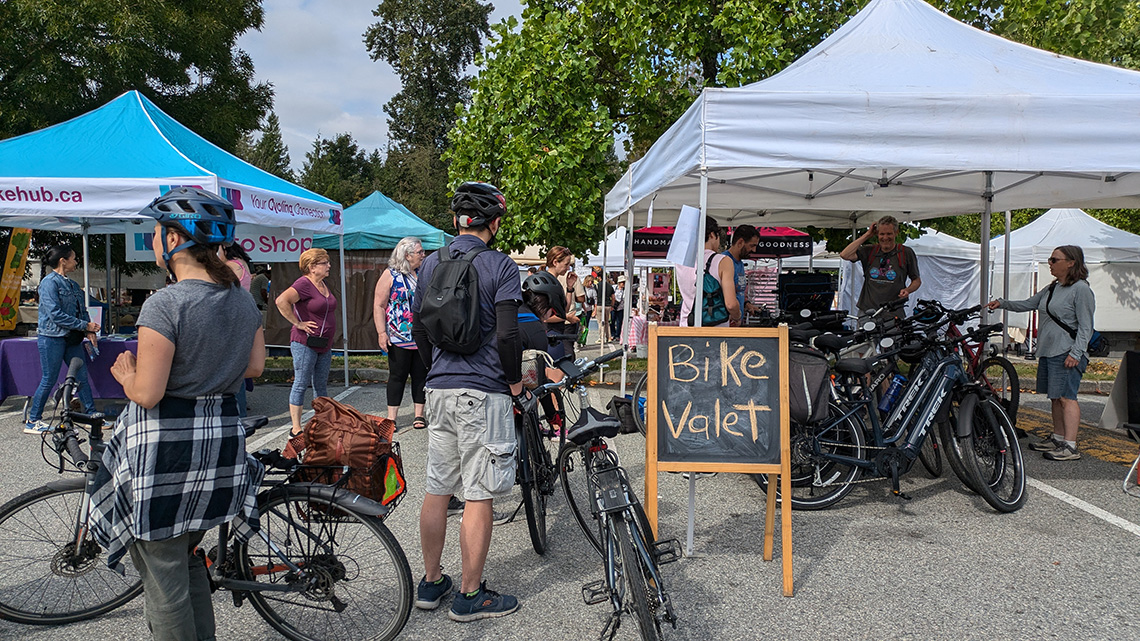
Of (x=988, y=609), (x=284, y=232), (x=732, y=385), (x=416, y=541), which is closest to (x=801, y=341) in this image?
(x=732, y=385)

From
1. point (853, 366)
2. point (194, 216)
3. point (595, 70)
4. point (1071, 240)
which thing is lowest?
point (853, 366)

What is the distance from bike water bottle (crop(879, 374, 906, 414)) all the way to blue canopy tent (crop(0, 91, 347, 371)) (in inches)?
230

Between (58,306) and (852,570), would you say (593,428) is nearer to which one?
(852,570)

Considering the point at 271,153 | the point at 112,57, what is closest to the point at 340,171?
the point at 271,153

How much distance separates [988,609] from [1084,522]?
1699mm

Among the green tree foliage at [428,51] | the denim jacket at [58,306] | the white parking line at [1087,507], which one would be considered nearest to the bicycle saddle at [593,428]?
the white parking line at [1087,507]

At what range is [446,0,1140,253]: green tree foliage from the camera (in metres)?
10.5

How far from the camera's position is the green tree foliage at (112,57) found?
1328 centimetres

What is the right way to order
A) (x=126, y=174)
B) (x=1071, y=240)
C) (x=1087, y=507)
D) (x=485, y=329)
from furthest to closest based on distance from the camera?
(x=1071, y=240)
(x=126, y=174)
(x=1087, y=507)
(x=485, y=329)

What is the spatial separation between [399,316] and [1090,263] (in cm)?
1779

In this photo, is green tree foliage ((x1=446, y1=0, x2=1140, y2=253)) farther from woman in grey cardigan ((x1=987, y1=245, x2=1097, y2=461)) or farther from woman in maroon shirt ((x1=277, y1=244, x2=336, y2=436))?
woman in grey cardigan ((x1=987, y1=245, x2=1097, y2=461))

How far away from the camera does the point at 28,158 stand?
704cm

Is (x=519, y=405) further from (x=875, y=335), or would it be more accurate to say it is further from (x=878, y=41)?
(x=878, y=41)

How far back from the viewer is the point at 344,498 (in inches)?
106
